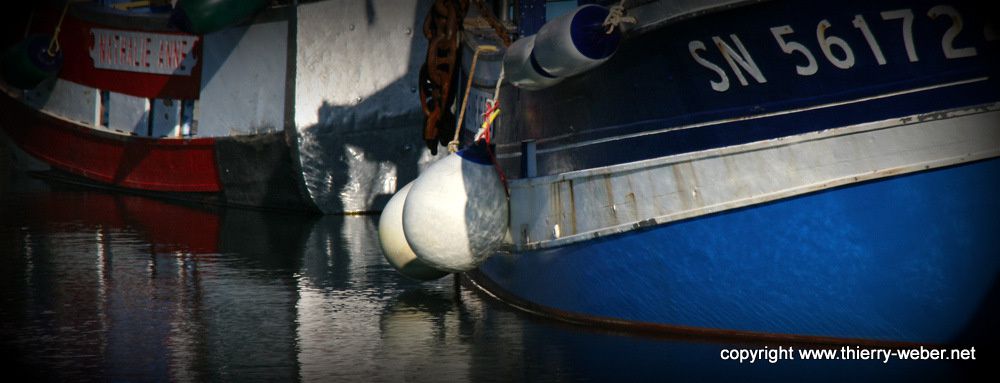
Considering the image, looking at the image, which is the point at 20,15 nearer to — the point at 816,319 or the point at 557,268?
the point at 557,268

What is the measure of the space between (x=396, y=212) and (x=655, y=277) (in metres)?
1.95

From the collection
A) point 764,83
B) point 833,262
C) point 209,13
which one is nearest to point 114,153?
point 209,13

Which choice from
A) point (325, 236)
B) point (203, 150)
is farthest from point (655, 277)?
point (203, 150)

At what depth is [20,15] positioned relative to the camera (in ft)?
61.1

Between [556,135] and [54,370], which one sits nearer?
[54,370]

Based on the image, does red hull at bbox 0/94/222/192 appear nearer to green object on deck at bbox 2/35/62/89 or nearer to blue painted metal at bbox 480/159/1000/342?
green object on deck at bbox 2/35/62/89

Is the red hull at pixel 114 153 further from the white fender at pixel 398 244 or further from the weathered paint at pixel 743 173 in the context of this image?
the weathered paint at pixel 743 173

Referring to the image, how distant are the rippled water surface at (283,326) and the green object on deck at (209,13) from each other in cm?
266

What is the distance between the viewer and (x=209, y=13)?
44.0 ft

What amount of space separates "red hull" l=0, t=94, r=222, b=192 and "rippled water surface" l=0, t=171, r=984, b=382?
4039 millimetres

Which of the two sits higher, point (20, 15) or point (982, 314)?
point (20, 15)

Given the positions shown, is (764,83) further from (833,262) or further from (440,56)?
(440,56)

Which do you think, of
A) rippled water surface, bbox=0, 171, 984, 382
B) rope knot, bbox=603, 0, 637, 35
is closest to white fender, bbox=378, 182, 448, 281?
rippled water surface, bbox=0, 171, 984, 382

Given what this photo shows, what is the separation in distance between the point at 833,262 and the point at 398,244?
294 cm
